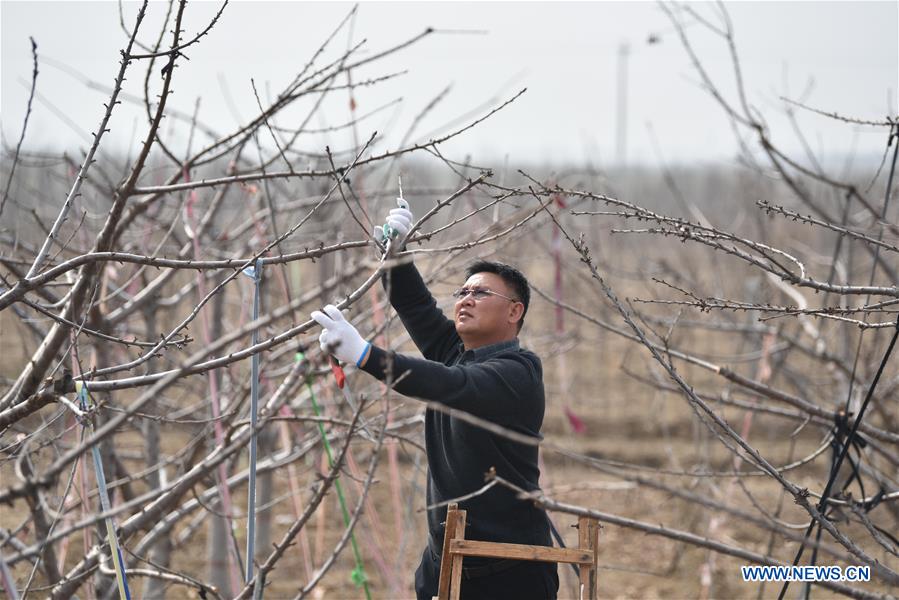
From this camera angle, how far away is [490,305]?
2965mm

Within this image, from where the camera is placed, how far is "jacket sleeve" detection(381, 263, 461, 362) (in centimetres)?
314

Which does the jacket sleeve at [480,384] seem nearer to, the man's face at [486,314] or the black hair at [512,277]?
the man's face at [486,314]

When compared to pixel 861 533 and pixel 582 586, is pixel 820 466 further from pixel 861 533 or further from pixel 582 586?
pixel 582 586

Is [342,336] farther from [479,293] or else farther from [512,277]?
[512,277]

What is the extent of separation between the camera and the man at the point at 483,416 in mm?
2434

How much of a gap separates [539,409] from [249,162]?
124 inches

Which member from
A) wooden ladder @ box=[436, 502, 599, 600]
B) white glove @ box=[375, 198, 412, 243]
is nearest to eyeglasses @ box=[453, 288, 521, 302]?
white glove @ box=[375, 198, 412, 243]

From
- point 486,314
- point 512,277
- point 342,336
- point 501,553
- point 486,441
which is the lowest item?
point 501,553

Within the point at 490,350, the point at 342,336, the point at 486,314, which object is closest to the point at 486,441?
the point at 490,350

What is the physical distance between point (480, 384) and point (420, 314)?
0.61m

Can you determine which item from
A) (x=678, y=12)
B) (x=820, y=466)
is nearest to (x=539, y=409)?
(x=678, y=12)

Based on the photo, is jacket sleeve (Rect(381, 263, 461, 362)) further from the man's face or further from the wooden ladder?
the wooden ladder

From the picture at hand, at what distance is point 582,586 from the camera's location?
7.70 ft

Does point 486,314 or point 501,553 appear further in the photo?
point 486,314
